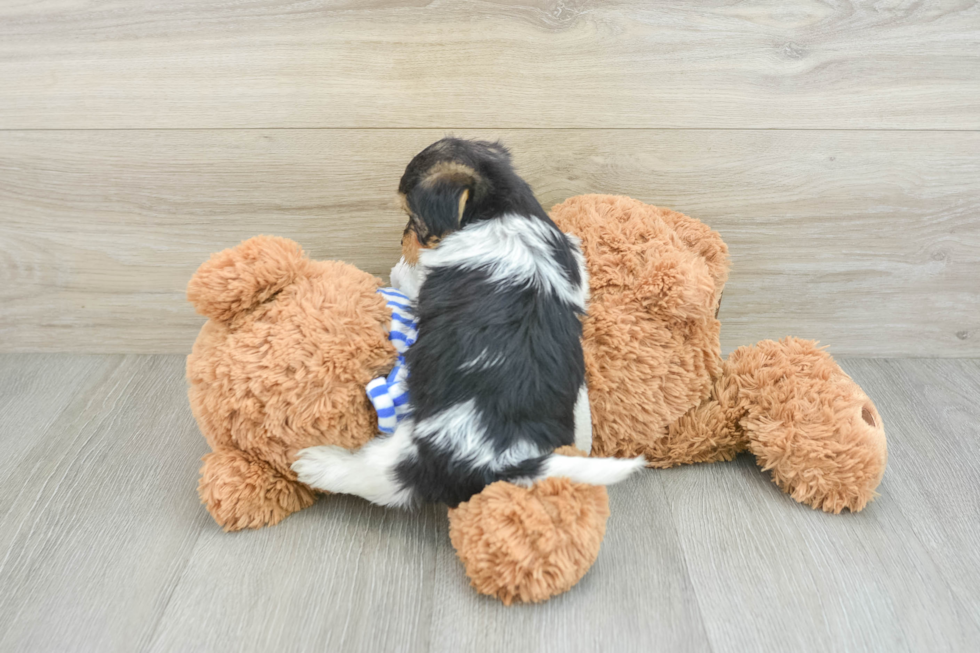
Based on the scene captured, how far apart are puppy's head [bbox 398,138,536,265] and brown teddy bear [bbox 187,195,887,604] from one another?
0.44ft

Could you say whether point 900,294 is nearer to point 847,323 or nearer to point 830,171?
point 847,323

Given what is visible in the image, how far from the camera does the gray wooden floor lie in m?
0.68

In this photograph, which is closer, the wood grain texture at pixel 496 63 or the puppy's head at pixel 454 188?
the puppy's head at pixel 454 188

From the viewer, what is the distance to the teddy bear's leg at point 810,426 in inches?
32.3

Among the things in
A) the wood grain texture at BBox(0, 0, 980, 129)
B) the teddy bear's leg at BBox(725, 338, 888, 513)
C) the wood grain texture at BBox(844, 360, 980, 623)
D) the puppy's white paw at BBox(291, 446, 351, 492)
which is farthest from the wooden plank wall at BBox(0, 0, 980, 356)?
the puppy's white paw at BBox(291, 446, 351, 492)

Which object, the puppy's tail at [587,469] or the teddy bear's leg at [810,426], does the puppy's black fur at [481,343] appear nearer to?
the puppy's tail at [587,469]

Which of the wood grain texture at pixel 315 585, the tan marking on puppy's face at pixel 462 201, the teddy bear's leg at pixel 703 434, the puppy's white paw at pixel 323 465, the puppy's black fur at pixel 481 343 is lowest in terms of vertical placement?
the wood grain texture at pixel 315 585

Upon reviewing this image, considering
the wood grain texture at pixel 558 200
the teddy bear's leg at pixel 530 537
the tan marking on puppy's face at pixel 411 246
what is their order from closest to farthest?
the teddy bear's leg at pixel 530 537, the tan marking on puppy's face at pixel 411 246, the wood grain texture at pixel 558 200

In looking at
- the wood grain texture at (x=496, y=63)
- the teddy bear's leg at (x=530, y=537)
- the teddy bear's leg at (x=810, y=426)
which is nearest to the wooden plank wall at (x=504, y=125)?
the wood grain texture at (x=496, y=63)

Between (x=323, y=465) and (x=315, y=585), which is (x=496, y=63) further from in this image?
(x=315, y=585)

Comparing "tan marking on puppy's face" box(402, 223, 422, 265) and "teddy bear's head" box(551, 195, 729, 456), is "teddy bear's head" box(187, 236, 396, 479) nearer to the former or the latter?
"tan marking on puppy's face" box(402, 223, 422, 265)

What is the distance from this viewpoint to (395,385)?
759 millimetres

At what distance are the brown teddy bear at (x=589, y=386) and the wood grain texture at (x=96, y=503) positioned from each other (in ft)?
0.32

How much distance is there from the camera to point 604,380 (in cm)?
83
